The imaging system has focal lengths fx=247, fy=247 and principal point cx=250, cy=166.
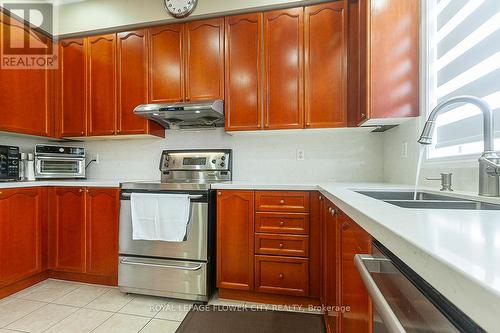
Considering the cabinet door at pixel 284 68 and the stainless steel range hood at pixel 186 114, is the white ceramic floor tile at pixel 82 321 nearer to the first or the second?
the stainless steel range hood at pixel 186 114

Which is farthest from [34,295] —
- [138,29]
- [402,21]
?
[402,21]

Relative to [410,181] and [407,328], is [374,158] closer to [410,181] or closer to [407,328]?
[410,181]

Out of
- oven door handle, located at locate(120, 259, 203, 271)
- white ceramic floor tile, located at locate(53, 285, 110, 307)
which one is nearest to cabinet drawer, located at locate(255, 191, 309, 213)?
oven door handle, located at locate(120, 259, 203, 271)

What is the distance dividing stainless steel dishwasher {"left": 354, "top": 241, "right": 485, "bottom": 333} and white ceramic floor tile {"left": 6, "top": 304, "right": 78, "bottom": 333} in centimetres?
205

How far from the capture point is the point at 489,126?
0.93m

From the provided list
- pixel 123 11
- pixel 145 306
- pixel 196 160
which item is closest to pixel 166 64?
pixel 123 11

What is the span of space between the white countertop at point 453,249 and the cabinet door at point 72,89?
289cm

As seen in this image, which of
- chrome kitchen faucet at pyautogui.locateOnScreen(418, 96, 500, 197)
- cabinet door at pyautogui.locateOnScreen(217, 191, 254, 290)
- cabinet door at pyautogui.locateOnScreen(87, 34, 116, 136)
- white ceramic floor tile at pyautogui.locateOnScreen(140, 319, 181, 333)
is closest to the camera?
chrome kitchen faucet at pyautogui.locateOnScreen(418, 96, 500, 197)

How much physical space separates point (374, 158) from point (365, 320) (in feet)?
6.18

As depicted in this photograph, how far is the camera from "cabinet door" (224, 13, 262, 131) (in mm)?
2188

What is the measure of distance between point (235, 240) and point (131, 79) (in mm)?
1866

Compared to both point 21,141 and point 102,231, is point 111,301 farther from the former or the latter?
point 21,141

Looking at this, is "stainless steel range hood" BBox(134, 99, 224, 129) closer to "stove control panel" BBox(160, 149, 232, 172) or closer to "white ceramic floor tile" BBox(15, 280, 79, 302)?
"stove control panel" BBox(160, 149, 232, 172)

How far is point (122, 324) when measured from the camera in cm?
164
